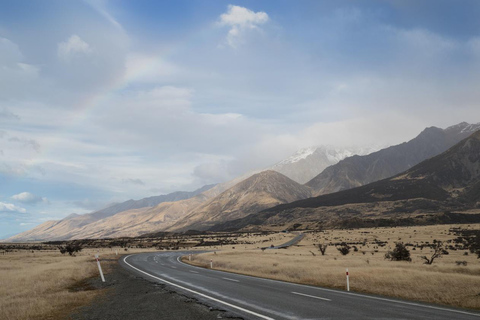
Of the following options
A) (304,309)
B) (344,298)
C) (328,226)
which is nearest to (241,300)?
(304,309)

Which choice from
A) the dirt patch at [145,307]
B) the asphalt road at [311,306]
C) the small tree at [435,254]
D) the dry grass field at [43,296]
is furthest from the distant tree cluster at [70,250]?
the small tree at [435,254]

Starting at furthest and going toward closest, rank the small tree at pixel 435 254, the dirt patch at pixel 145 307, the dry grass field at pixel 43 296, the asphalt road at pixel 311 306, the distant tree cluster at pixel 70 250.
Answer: the distant tree cluster at pixel 70 250
the small tree at pixel 435 254
the dry grass field at pixel 43 296
the dirt patch at pixel 145 307
the asphalt road at pixel 311 306

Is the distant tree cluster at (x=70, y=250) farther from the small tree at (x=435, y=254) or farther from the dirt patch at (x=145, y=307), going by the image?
the small tree at (x=435, y=254)

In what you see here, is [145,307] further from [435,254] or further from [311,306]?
[435,254]

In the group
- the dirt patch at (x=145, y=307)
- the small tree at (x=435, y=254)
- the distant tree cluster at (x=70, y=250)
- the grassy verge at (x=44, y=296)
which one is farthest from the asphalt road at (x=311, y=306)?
the distant tree cluster at (x=70, y=250)

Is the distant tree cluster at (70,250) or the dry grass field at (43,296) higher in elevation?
the dry grass field at (43,296)

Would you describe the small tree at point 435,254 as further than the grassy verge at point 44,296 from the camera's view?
Yes

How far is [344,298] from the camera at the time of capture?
14.2 m

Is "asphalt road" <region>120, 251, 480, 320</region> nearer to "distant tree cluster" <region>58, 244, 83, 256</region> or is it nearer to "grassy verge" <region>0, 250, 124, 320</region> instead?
"grassy verge" <region>0, 250, 124, 320</region>

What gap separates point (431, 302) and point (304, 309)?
6511mm

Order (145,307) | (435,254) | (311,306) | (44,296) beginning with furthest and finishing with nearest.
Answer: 1. (435,254)
2. (44,296)
3. (145,307)
4. (311,306)

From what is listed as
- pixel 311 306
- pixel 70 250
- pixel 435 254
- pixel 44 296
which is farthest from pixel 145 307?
pixel 70 250

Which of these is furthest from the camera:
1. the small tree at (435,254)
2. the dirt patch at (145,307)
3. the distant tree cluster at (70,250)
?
the distant tree cluster at (70,250)

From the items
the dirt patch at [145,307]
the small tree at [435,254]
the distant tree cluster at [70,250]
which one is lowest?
the small tree at [435,254]
